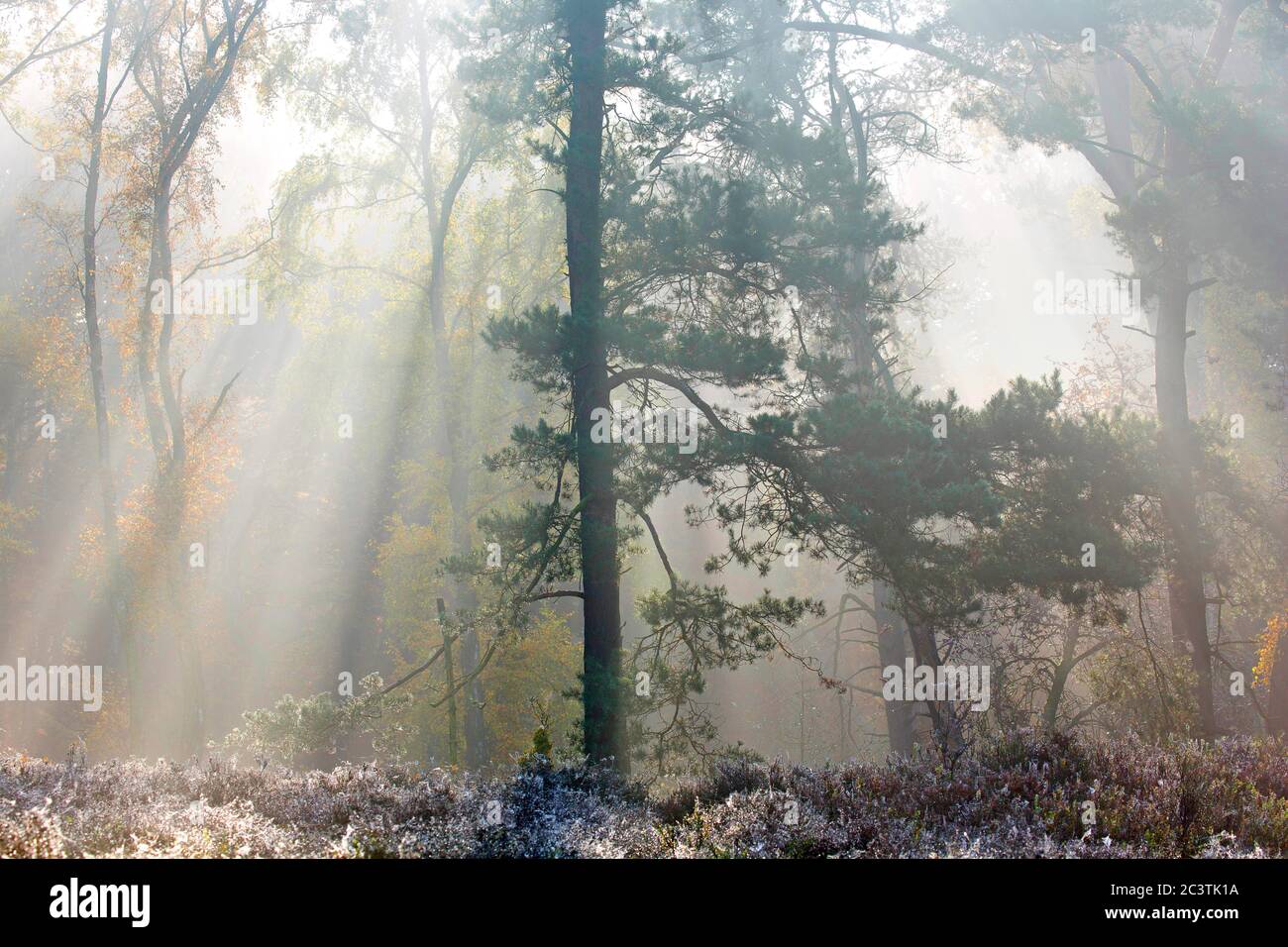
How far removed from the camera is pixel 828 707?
37.4 m

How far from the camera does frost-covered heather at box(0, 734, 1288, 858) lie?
6.09 m

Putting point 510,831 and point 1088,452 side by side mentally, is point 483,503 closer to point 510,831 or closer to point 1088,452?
point 1088,452

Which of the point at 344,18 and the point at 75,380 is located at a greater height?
the point at 344,18

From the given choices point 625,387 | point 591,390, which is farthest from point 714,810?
point 625,387

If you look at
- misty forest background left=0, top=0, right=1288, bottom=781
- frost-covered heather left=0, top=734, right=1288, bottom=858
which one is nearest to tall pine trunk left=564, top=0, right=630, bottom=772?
misty forest background left=0, top=0, right=1288, bottom=781

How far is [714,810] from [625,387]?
17.7m

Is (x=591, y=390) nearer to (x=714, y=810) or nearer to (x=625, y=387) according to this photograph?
(x=714, y=810)

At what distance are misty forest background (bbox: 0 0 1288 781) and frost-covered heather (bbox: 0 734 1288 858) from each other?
6.72ft

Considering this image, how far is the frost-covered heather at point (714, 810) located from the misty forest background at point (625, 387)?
2048 mm

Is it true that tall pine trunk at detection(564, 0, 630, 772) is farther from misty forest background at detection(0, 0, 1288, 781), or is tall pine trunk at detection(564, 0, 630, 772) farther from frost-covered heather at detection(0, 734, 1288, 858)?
frost-covered heather at detection(0, 734, 1288, 858)

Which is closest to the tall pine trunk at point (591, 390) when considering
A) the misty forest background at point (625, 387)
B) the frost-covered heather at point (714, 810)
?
the misty forest background at point (625, 387)

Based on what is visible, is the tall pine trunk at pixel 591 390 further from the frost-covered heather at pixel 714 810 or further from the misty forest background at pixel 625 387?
the frost-covered heather at pixel 714 810

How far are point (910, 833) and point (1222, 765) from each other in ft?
11.5
